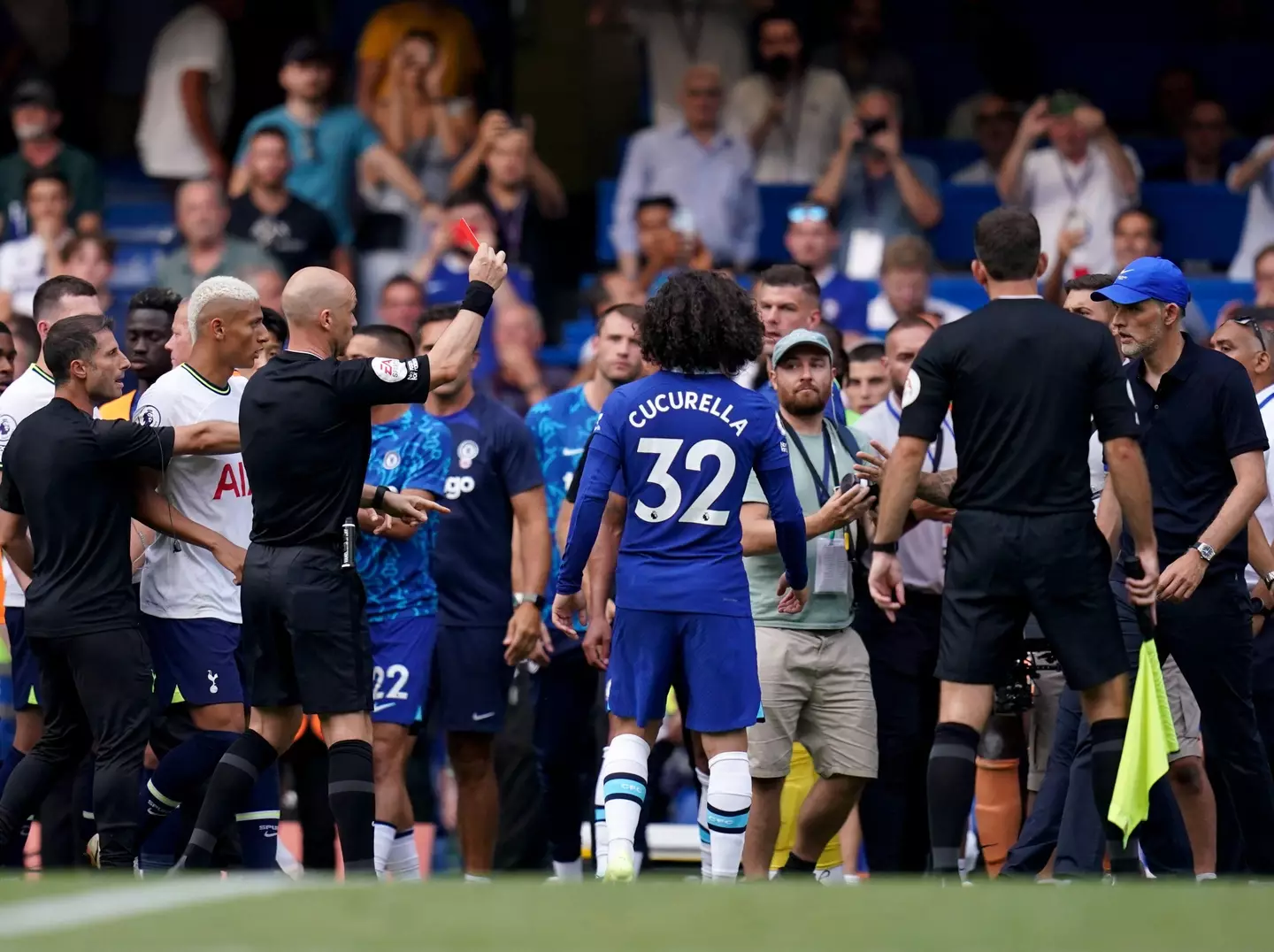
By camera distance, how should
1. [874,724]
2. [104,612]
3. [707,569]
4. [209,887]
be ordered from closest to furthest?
1. [209,887]
2. [707,569]
3. [104,612]
4. [874,724]

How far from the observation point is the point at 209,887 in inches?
214

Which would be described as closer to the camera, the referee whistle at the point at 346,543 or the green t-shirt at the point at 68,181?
the referee whistle at the point at 346,543

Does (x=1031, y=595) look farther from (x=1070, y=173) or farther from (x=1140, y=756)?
(x=1070, y=173)

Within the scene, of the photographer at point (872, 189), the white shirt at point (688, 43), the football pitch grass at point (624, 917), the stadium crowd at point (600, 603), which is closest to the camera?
the football pitch grass at point (624, 917)

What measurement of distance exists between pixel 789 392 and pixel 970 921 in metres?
3.01

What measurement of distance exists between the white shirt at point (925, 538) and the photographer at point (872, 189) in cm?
442

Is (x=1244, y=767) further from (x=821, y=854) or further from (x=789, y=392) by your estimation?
(x=789, y=392)

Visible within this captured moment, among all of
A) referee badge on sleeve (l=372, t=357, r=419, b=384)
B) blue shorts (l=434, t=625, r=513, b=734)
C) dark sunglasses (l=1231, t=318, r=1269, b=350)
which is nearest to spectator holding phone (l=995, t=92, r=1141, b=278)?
dark sunglasses (l=1231, t=318, r=1269, b=350)

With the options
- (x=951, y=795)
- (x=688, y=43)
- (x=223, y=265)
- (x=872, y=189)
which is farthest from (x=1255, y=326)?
(x=688, y=43)

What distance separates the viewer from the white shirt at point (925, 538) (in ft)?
27.1

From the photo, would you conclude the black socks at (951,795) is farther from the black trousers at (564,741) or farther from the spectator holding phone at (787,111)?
the spectator holding phone at (787,111)

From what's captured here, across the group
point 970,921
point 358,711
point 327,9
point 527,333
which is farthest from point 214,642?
point 327,9

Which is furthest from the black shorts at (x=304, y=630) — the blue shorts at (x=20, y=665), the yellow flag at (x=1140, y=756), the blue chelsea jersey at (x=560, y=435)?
the yellow flag at (x=1140, y=756)

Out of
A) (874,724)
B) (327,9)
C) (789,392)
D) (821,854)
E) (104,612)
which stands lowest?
(821,854)
